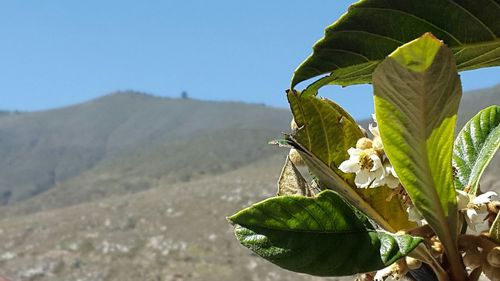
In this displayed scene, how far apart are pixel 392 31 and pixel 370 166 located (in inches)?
4.5

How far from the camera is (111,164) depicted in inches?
1336

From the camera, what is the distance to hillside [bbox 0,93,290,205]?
29.2 m

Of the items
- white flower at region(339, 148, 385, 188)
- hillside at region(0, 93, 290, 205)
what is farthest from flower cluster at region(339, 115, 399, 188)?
hillside at region(0, 93, 290, 205)

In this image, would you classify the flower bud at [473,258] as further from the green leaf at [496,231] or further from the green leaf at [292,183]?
the green leaf at [292,183]

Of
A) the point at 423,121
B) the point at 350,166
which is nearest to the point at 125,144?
the point at 350,166

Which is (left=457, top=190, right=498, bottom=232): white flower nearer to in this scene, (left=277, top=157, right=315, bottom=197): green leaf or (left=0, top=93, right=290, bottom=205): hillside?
(left=277, top=157, right=315, bottom=197): green leaf

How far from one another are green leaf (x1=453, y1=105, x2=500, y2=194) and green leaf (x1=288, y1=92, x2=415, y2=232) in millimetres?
72

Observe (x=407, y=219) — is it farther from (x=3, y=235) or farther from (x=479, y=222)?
(x=3, y=235)

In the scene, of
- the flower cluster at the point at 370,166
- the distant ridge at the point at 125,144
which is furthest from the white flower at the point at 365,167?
the distant ridge at the point at 125,144

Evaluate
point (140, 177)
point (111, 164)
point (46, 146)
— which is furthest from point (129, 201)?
point (46, 146)

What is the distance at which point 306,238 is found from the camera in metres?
0.46

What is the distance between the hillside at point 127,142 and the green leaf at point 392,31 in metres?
26.1

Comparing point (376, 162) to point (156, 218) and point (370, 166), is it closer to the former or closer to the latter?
point (370, 166)

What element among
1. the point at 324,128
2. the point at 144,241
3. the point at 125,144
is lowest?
the point at 125,144
